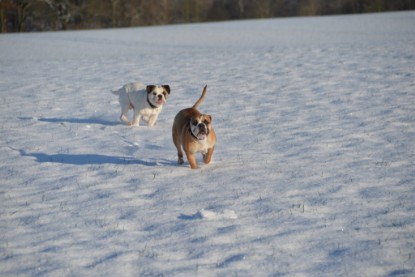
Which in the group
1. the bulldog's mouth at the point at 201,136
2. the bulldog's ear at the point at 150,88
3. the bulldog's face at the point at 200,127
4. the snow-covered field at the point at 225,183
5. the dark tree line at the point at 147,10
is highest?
the dark tree line at the point at 147,10

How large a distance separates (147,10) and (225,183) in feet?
155

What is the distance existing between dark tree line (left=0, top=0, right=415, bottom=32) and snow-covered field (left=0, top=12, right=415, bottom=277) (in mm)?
34218

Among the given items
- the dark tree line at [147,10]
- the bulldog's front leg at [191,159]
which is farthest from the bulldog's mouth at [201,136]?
the dark tree line at [147,10]

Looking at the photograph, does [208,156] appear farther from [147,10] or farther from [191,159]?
[147,10]

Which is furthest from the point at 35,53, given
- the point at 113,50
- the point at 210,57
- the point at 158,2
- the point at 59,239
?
the point at 158,2

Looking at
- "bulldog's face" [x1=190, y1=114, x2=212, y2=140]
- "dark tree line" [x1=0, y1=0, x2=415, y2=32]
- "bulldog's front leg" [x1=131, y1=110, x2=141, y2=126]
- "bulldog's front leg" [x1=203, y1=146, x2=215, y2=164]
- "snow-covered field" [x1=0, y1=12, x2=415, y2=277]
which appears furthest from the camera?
"dark tree line" [x1=0, y1=0, x2=415, y2=32]

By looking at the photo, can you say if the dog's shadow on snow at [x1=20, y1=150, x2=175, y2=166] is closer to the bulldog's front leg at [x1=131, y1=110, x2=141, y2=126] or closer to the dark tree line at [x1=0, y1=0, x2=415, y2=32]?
the bulldog's front leg at [x1=131, y1=110, x2=141, y2=126]

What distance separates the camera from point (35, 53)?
2116 cm

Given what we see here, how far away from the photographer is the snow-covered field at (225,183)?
3.70m

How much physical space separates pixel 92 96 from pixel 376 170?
7.79m

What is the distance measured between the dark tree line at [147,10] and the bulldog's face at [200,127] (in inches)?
1571

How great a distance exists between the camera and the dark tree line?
43125 millimetres

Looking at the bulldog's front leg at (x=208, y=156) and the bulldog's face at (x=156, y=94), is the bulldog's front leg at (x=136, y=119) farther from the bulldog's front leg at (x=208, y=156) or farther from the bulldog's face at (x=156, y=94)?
the bulldog's front leg at (x=208, y=156)

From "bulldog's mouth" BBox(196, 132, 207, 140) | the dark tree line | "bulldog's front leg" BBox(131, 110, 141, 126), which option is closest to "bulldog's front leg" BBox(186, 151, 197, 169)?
"bulldog's mouth" BBox(196, 132, 207, 140)
